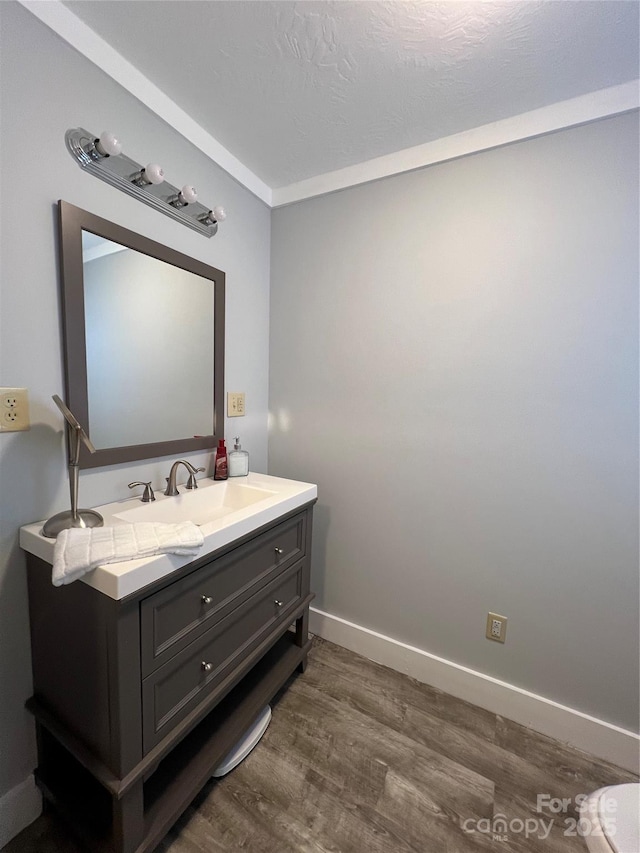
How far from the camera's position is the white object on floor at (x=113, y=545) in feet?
2.41

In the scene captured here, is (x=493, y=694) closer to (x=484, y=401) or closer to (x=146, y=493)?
(x=484, y=401)

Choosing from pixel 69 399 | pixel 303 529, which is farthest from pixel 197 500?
pixel 69 399

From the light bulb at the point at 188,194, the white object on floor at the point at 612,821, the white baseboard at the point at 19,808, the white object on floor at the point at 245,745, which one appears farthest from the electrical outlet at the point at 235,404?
the white object on floor at the point at 612,821

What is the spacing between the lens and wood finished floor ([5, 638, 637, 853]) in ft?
3.24

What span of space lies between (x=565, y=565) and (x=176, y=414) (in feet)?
5.38

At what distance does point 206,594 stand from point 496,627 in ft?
3.95

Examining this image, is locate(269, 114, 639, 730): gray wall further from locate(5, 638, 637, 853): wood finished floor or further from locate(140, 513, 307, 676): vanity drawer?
locate(140, 513, 307, 676): vanity drawer

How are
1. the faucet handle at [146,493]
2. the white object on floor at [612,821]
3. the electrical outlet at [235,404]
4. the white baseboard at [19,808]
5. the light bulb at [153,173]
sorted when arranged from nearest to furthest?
the white object on floor at [612,821], the white baseboard at [19,808], the light bulb at [153,173], the faucet handle at [146,493], the electrical outlet at [235,404]

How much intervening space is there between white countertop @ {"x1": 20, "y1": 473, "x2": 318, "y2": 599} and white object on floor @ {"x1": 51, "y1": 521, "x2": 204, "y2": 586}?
0.02 meters

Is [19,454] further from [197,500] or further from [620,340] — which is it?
[620,340]

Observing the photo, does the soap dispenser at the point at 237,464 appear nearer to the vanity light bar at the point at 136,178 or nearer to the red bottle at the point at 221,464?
the red bottle at the point at 221,464

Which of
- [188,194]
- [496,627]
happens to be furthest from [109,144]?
[496,627]

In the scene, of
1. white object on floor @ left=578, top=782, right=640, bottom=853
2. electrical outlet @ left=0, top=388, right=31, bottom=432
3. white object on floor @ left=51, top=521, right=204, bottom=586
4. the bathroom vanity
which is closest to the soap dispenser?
the bathroom vanity

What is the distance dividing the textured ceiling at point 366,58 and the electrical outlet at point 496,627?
196 centimetres
